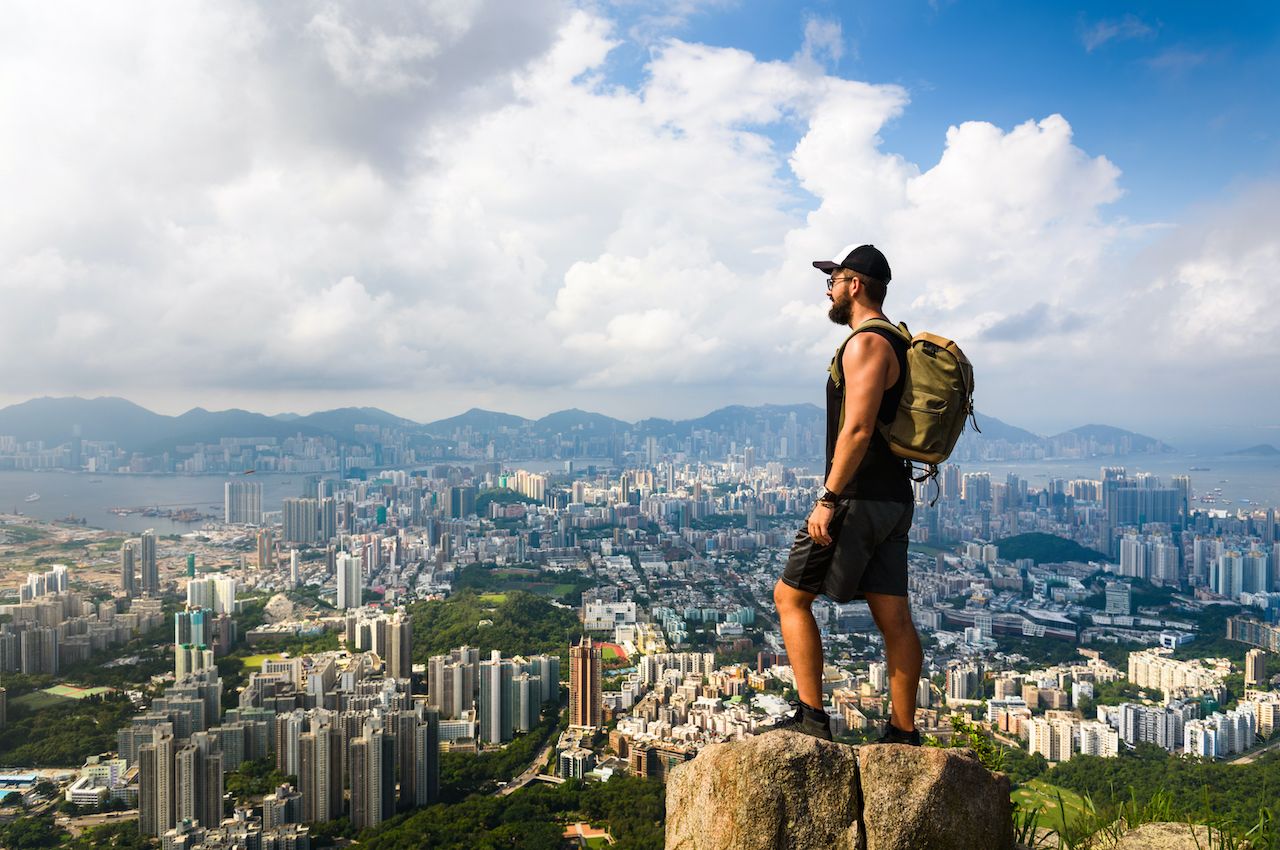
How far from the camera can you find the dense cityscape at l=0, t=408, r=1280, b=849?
28.5 ft

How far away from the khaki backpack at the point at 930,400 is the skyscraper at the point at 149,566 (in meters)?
18.8

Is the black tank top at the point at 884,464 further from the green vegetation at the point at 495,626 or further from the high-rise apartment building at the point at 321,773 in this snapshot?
Result: the green vegetation at the point at 495,626

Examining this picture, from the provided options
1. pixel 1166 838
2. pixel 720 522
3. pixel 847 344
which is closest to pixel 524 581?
pixel 720 522

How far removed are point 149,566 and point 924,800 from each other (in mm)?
19292

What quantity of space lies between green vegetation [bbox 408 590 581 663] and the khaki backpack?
12771mm

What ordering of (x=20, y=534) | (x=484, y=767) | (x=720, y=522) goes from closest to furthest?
(x=484, y=767)
(x=20, y=534)
(x=720, y=522)

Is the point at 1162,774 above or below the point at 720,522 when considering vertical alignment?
above

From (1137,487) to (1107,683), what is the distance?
18174 mm

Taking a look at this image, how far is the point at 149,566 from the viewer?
666 inches

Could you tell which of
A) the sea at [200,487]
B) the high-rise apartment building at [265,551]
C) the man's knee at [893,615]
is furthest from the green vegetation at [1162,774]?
the sea at [200,487]

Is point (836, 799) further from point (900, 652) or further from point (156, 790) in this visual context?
point (156, 790)

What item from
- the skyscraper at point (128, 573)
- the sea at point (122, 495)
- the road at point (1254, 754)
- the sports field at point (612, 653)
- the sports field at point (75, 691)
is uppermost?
the sea at point (122, 495)

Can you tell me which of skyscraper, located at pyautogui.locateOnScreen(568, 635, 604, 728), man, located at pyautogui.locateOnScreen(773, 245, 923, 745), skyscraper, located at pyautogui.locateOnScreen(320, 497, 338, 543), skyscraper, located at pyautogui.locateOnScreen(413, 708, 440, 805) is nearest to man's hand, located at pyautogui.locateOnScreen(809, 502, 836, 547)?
man, located at pyautogui.locateOnScreen(773, 245, 923, 745)

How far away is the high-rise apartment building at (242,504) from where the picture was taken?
82.7ft
